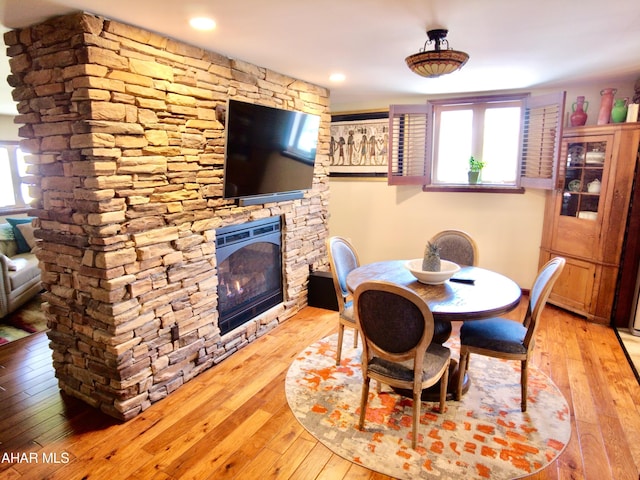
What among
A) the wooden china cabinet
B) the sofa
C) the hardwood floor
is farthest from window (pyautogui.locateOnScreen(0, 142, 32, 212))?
the wooden china cabinet

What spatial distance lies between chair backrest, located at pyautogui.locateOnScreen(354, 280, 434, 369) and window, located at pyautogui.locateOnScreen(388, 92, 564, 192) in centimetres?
267

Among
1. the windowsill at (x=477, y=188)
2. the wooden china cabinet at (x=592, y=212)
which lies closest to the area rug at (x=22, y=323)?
the windowsill at (x=477, y=188)

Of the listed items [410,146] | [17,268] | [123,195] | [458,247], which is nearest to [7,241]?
[17,268]

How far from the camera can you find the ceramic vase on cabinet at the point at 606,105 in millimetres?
3477

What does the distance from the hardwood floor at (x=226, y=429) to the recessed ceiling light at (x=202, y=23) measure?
2.30 meters

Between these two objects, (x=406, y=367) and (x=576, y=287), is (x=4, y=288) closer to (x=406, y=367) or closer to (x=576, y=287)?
(x=406, y=367)

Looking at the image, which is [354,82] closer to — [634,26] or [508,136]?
[508,136]

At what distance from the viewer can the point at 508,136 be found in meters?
4.20

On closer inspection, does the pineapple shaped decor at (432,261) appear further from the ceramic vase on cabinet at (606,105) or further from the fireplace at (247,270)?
the ceramic vase on cabinet at (606,105)

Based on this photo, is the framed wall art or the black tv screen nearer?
the black tv screen

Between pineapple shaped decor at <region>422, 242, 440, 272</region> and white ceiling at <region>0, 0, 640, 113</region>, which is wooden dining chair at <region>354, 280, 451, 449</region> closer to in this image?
pineapple shaped decor at <region>422, 242, 440, 272</region>

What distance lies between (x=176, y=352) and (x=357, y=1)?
7.79ft

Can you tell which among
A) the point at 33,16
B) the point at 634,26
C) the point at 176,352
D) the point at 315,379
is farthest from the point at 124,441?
the point at 634,26

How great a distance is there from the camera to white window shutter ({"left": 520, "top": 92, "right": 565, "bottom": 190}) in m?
3.56
